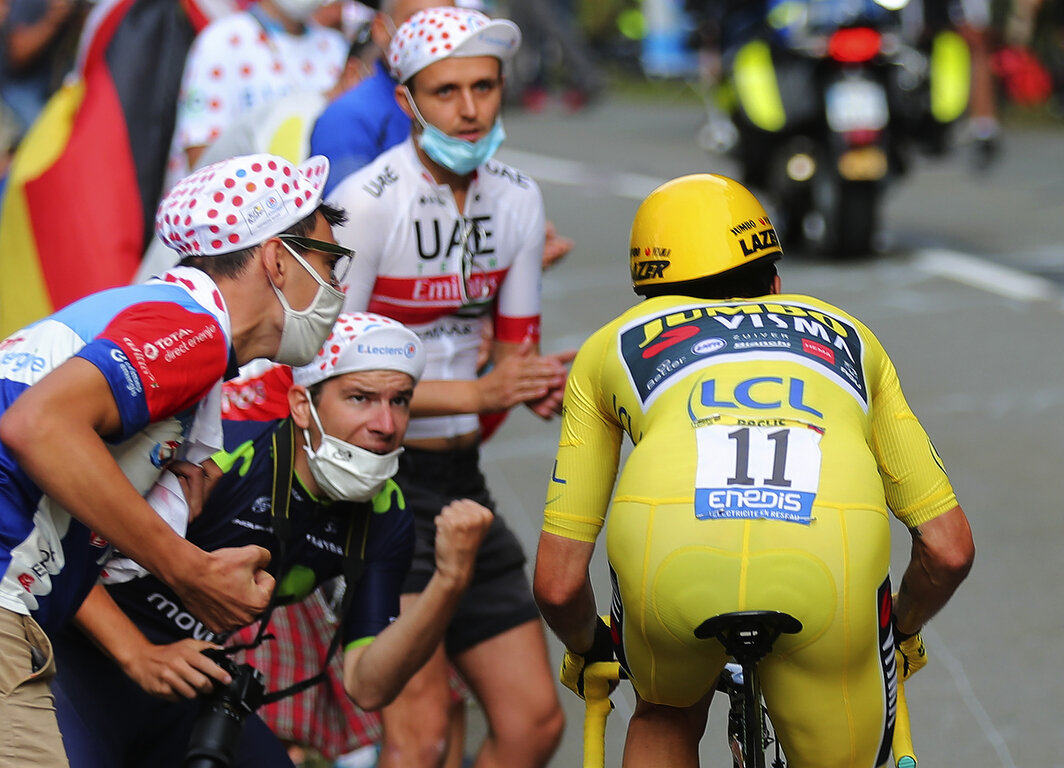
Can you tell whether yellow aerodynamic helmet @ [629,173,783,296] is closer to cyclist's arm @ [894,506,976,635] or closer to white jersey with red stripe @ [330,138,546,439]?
cyclist's arm @ [894,506,976,635]

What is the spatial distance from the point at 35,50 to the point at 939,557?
6.64 metres

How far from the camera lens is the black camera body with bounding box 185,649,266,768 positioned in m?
3.36

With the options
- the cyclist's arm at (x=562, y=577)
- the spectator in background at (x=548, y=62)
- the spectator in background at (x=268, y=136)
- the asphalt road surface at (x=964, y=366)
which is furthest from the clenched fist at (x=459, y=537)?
the spectator in background at (x=548, y=62)

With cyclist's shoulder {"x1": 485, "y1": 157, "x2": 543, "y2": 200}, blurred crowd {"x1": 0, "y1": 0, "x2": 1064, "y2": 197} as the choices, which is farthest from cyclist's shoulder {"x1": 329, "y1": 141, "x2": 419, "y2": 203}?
blurred crowd {"x1": 0, "y1": 0, "x2": 1064, "y2": 197}

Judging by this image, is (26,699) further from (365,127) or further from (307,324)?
(365,127)

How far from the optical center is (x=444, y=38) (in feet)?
14.7

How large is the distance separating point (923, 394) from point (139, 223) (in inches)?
179

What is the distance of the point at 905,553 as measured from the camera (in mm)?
6832

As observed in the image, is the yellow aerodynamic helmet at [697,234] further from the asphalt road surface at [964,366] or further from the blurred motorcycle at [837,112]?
the blurred motorcycle at [837,112]

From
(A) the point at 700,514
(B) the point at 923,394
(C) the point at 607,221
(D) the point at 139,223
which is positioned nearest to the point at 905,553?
(B) the point at 923,394

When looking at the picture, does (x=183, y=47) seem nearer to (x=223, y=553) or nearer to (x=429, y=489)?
(x=429, y=489)

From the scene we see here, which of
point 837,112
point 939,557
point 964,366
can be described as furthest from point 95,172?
point 837,112

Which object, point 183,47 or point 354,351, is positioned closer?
point 354,351

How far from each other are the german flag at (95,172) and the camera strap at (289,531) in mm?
2509
